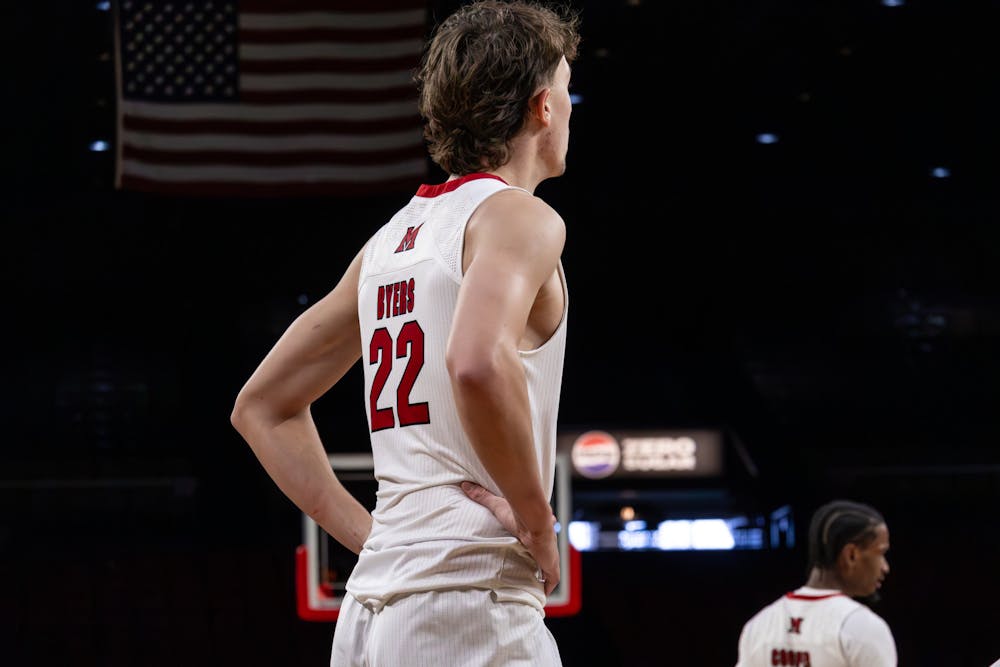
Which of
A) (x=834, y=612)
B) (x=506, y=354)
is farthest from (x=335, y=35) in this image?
(x=506, y=354)

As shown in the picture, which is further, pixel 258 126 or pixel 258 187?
pixel 258 187

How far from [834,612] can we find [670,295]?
13739 mm

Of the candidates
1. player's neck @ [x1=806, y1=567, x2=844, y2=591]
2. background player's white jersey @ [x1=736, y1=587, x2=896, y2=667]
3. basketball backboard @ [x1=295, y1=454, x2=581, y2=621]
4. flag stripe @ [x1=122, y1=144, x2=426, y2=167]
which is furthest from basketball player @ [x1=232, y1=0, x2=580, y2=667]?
flag stripe @ [x1=122, y1=144, x2=426, y2=167]

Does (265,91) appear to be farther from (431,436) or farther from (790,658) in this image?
(431,436)

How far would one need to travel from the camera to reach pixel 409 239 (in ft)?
6.52

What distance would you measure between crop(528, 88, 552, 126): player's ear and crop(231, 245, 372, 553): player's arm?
1.27 ft

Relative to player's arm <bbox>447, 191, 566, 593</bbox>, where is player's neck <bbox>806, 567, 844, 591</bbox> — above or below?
below

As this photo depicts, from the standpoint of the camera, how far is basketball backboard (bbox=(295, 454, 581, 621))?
7.50 metres

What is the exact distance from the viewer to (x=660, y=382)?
59.8 ft

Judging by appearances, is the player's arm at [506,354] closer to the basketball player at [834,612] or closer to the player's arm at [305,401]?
the player's arm at [305,401]

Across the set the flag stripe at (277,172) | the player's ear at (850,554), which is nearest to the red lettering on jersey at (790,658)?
the player's ear at (850,554)

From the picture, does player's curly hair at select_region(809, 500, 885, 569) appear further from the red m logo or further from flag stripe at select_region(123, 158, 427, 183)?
flag stripe at select_region(123, 158, 427, 183)

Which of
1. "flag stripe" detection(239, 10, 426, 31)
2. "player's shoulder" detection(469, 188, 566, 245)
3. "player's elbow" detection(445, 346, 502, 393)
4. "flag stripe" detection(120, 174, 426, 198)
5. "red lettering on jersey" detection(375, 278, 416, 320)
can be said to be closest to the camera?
"player's elbow" detection(445, 346, 502, 393)

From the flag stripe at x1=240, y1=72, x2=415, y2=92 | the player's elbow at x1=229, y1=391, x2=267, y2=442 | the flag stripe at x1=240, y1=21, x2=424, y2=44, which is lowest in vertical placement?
the player's elbow at x1=229, y1=391, x2=267, y2=442
